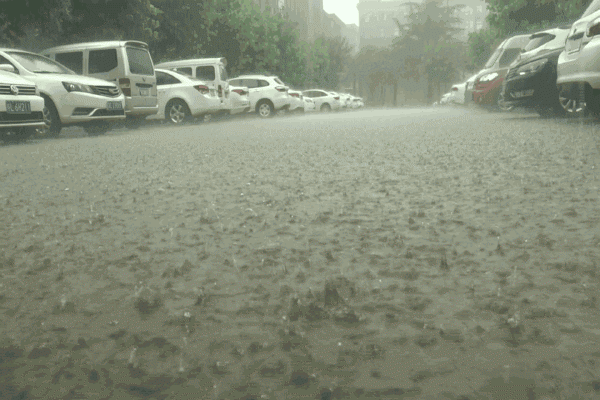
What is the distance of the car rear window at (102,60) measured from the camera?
1575cm

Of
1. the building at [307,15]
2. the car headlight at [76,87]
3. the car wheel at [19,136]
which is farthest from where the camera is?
the building at [307,15]

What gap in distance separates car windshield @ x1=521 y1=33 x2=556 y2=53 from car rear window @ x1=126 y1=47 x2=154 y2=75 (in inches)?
334

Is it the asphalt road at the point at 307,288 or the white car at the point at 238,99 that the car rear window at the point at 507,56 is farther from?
the asphalt road at the point at 307,288

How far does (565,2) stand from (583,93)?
1694 centimetres

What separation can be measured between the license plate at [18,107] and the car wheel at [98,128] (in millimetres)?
2718

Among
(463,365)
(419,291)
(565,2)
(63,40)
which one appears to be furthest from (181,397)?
(565,2)

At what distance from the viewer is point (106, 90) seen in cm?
1337

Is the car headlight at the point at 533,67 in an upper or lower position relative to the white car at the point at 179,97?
upper

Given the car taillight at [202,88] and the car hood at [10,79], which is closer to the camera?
the car hood at [10,79]

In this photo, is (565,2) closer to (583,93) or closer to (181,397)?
(583,93)

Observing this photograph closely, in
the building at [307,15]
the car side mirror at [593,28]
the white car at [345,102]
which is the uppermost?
the building at [307,15]

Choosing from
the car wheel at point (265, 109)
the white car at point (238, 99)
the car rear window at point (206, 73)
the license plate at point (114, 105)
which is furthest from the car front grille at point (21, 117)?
the car wheel at point (265, 109)

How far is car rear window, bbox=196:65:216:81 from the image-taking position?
783 inches

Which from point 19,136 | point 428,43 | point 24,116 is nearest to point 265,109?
point 19,136
